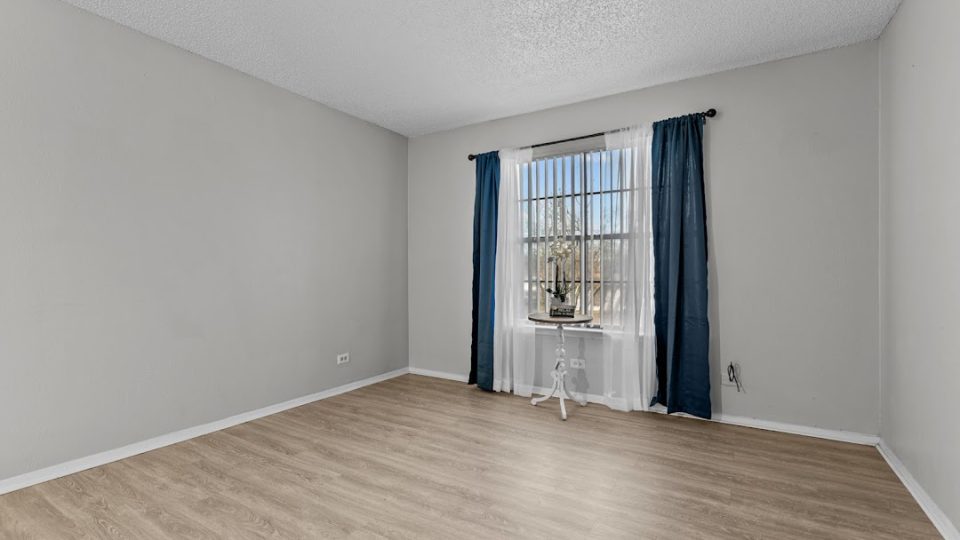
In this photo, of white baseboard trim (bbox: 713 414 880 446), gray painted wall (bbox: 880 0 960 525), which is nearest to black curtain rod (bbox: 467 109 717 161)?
gray painted wall (bbox: 880 0 960 525)

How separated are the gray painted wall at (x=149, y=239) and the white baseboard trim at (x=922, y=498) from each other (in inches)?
164

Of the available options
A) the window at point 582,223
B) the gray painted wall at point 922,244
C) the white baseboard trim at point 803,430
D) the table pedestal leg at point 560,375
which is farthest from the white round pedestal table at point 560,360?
the gray painted wall at point 922,244

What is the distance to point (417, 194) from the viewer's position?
5184mm

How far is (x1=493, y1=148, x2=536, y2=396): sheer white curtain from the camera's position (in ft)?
14.2

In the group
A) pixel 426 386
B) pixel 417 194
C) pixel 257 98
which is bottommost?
pixel 426 386

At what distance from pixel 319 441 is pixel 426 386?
5.27 feet

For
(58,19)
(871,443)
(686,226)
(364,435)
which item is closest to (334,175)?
(58,19)

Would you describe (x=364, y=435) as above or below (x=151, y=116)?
below

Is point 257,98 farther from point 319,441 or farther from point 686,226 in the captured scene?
point 686,226

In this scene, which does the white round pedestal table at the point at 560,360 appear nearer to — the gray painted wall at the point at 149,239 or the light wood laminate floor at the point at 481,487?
the light wood laminate floor at the point at 481,487

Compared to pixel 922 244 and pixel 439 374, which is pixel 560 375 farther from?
pixel 922 244

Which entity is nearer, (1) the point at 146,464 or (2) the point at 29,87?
(2) the point at 29,87

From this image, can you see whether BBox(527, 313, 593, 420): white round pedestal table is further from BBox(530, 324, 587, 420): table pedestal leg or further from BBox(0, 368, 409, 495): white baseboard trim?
BBox(0, 368, 409, 495): white baseboard trim

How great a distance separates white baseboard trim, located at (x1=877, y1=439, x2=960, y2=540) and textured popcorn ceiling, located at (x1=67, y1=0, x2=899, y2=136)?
269 centimetres
